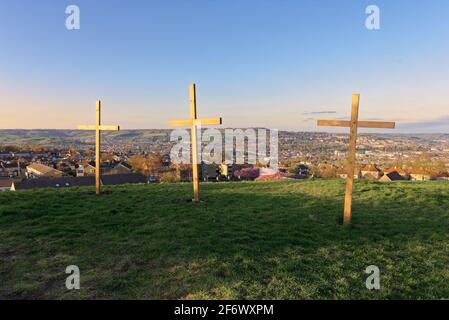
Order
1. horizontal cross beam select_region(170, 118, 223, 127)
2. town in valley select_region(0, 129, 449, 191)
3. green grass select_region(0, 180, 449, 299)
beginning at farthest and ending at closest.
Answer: town in valley select_region(0, 129, 449, 191)
horizontal cross beam select_region(170, 118, 223, 127)
green grass select_region(0, 180, 449, 299)

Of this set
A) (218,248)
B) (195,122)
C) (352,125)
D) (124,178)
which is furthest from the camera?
(124,178)

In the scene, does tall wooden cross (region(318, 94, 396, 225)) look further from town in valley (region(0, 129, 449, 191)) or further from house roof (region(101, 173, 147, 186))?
house roof (region(101, 173, 147, 186))

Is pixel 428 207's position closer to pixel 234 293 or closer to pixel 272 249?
pixel 272 249

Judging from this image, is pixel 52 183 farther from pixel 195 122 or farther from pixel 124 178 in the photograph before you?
pixel 195 122

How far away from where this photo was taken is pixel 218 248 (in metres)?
5.85

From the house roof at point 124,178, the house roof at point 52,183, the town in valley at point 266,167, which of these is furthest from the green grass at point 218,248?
the house roof at point 124,178

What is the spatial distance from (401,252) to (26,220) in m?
8.97

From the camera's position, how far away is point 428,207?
10.1m

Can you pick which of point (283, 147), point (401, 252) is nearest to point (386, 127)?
point (401, 252)

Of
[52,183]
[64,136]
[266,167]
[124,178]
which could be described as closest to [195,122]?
[52,183]

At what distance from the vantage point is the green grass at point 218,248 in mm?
4406

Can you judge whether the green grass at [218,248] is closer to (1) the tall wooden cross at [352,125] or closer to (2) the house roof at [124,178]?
(1) the tall wooden cross at [352,125]

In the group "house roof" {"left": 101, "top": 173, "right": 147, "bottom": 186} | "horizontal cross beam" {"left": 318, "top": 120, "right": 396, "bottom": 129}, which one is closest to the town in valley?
"house roof" {"left": 101, "top": 173, "right": 147, "bottom": 186}

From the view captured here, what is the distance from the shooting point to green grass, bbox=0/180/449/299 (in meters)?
4.41
